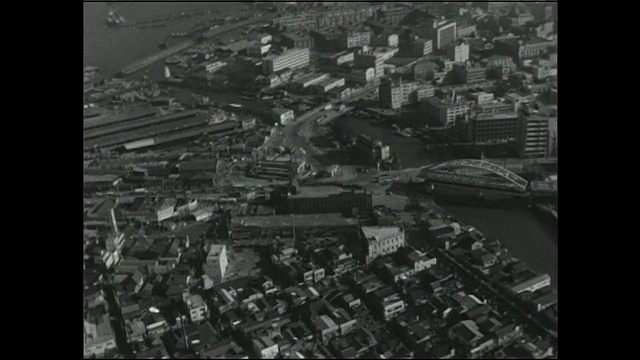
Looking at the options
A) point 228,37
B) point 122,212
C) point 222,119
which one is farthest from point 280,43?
point 122,212

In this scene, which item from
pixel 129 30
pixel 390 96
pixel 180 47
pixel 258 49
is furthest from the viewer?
pixel 129 30

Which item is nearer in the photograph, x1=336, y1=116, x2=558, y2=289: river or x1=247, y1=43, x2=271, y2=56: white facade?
x1=336, y1=116, x2=558, y2=289: river

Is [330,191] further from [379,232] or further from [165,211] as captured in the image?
[165,211]

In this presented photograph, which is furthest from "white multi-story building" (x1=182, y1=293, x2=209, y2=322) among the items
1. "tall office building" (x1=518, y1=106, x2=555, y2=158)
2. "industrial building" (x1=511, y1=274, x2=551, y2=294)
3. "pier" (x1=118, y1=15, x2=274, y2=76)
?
"pier" (x1=118, y1=15, x2=274, y2=76)

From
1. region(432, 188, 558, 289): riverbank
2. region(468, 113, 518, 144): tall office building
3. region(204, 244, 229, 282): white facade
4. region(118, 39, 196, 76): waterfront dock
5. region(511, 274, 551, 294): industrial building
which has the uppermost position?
region(118, 39, 196, 76): waterfront dock

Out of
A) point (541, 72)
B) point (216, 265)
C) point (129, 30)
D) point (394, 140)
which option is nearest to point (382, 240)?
point (216, 265)

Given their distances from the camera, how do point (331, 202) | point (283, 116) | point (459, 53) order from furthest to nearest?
point (459, 53) → point (283, 116) → point (331, 202)

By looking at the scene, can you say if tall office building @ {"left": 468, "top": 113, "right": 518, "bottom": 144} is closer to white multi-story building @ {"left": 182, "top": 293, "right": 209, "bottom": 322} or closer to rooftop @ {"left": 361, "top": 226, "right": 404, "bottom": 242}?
rooftop @ {"left": 361, "top": 226, "right": 404, "bottom": 242}
